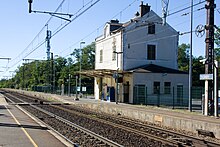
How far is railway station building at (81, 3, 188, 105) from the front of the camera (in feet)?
145

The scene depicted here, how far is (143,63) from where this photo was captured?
4875cm

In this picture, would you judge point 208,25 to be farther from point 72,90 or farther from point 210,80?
point 72,90

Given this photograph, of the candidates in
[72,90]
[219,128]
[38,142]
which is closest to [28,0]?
[38,142]

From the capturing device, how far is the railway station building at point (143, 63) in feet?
145

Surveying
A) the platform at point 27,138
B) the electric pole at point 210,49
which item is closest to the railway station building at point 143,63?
the electric pole at point 210,49

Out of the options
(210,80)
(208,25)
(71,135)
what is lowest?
(71,135)

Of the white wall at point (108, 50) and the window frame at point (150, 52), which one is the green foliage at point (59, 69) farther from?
the window frame at point (150, 52)

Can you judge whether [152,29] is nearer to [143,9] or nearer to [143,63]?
Answer: [143,9]

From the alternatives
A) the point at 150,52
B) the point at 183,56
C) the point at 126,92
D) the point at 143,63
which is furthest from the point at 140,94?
the point at 183,56

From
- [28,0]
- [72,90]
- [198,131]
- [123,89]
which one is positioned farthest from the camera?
[72,90]

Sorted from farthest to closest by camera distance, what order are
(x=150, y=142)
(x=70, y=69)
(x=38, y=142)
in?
(x=70, y=69)
(x=150, y=142)
(x=38, y=142)

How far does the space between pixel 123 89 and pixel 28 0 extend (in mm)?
25010

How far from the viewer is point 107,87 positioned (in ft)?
162

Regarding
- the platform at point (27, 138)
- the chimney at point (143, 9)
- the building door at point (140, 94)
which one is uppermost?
the chimney at point (143, 9)
